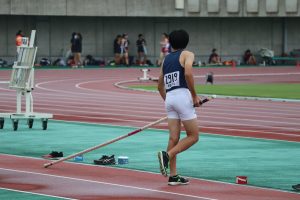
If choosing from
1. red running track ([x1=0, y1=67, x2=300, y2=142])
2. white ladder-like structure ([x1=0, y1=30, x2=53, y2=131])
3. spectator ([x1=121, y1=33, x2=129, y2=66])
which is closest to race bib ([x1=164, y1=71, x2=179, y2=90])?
red running track ([x1=0, y1=67, x2=300, y2=142])

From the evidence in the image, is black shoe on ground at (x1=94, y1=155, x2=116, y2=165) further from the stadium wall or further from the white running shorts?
the stadium wall

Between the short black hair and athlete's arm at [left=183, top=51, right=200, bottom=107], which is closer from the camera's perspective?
athlete's arm at [left=183, top=51, right=200, bottom=107]

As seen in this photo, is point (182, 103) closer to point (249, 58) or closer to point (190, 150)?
point (190, 150)

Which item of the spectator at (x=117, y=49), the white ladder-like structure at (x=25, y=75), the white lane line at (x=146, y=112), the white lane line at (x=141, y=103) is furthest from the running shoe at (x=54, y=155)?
the spectator at (x=117, y=49)

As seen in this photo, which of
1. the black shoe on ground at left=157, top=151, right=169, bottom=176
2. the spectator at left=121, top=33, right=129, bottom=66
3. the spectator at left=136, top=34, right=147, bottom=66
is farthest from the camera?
the spectator at left=136, top=34, right=147, bottom=66

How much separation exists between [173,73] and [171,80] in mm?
86

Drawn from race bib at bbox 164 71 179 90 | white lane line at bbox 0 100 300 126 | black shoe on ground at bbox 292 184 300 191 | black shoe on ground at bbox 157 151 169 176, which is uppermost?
race bib at bbox 164 71 179 90

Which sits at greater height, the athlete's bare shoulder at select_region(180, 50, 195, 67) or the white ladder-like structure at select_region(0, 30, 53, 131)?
the athlete's bare shoulder at select_region(180, 50, 195, 67)

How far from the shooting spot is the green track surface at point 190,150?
46.2 feet

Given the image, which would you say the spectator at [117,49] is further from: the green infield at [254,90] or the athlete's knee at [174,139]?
the athlete's knee at [174,139]

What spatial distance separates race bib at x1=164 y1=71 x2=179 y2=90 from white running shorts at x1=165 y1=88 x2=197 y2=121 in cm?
8

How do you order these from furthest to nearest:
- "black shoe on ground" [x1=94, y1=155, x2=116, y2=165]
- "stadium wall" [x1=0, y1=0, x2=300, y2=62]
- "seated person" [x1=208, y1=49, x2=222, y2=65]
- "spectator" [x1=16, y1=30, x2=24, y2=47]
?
"seated person" [x1=208, y1=49, x2=222, y2=65]
"stadium wall" [x1=0, y1=0, x2=300, y2=62]
"spectator" [x1=16, y1=30, x2=24, y2=47]
"black shoe on ground" [x1=94, y1=155, x2=116, y2=165]

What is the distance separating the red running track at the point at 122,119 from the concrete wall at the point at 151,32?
739cm

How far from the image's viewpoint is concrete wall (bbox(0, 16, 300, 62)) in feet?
198
